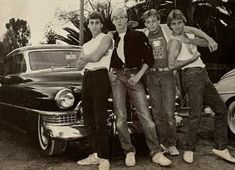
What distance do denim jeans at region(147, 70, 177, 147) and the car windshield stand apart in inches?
61.1

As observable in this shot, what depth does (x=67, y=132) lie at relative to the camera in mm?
4148

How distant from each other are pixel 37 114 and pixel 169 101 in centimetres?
153

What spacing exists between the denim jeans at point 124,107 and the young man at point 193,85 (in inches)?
15.3

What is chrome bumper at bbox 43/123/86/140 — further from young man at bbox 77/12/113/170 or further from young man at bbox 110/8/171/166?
young man at bbox 110/8/171/166

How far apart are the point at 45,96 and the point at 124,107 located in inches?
36.2

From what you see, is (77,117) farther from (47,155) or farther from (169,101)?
(169,101)

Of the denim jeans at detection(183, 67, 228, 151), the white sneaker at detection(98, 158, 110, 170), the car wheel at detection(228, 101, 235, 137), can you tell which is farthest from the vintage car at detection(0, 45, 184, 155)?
the car wheel at detection(228, 101, 235, 137)

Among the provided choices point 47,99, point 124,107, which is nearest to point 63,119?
point 47,99

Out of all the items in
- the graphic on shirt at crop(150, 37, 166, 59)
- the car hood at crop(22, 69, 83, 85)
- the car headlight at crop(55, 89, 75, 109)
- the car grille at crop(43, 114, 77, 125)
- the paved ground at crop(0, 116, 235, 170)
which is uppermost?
the graphic on shirt at crop(150, 37, 166, 59)

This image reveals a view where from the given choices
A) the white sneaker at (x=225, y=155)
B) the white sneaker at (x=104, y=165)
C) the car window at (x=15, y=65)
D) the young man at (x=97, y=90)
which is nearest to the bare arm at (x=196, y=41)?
the young man at (x=97, y=90)

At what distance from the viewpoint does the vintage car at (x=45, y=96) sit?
4227 millimetres

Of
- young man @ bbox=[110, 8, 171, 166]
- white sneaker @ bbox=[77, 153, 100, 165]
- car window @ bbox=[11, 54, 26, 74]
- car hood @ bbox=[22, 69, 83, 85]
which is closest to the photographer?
young man @ bbox=[110, 8, 171, 166]

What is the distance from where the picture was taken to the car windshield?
529 centimetres

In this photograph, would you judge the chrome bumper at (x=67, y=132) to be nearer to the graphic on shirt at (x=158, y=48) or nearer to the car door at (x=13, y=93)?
the car door at (x=13, y=93)
